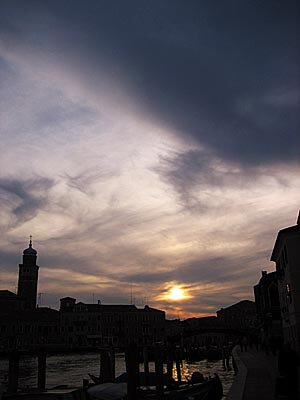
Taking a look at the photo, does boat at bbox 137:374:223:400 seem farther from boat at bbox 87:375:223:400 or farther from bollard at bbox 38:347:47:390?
bollard at bbox 38:347:47:390

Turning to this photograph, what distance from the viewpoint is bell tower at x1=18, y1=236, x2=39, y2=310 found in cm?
12569

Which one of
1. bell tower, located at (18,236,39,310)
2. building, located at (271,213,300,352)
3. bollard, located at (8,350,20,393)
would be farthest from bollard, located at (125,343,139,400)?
bell tower, located at (18,236,39,310)

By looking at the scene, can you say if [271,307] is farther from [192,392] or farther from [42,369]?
[192,392]

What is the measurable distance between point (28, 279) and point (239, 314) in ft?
202

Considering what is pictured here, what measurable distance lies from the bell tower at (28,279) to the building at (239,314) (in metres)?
54.5

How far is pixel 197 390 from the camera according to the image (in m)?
17.7

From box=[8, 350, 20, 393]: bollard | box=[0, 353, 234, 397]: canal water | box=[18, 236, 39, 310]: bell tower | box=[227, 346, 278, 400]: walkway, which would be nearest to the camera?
box=[227, 346, 278, 400]: walkway

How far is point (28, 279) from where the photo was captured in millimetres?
128250

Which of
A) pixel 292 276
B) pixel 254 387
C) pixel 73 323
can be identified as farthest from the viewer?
pixel 73 323

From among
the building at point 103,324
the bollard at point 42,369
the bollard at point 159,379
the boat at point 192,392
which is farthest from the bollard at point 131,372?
the building at point 103,324

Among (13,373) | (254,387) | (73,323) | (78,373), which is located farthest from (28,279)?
(254,387)

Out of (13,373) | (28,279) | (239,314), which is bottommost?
(13,373)

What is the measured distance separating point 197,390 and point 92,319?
10004cm

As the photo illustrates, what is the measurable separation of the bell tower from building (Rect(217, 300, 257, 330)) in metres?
54.5
